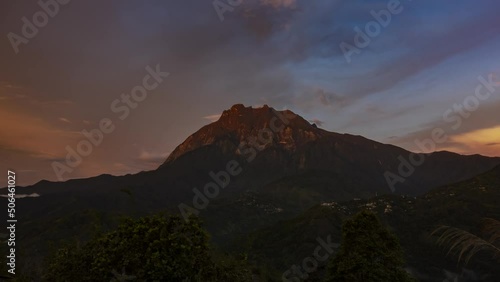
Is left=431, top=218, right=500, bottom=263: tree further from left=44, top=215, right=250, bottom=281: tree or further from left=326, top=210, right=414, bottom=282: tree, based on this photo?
left=326, top=210, right=414, bottom=282: tree

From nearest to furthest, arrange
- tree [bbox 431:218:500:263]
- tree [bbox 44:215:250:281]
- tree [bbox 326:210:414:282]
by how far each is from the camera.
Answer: tree [bbox 431:218:500:263], tree [bbox 44:215:250:281], tree [bbox 326:210:414:282]

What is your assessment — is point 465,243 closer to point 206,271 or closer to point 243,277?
point 206,271

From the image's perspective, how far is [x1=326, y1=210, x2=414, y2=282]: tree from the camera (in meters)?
30.4

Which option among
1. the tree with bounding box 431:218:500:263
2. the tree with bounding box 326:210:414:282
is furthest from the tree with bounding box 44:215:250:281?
the tree with bounding box 431:218:500:263

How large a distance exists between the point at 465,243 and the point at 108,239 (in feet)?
67.9

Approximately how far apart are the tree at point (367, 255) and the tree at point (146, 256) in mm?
11008

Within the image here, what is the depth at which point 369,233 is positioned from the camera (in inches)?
1268

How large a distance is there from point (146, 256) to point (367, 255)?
55.9ft

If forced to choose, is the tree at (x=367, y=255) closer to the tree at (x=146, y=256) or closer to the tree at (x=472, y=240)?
the tree at (x=146, y=256)

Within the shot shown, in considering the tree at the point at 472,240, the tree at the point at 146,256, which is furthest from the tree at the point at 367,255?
the tree at the point at 472,240

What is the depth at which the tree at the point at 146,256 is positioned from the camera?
22062mm

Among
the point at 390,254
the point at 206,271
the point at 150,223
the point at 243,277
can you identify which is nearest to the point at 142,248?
the point at 150,223

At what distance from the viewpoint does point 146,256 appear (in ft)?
74.1

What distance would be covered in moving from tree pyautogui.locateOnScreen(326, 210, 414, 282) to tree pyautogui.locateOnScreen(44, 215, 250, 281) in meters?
11.0
